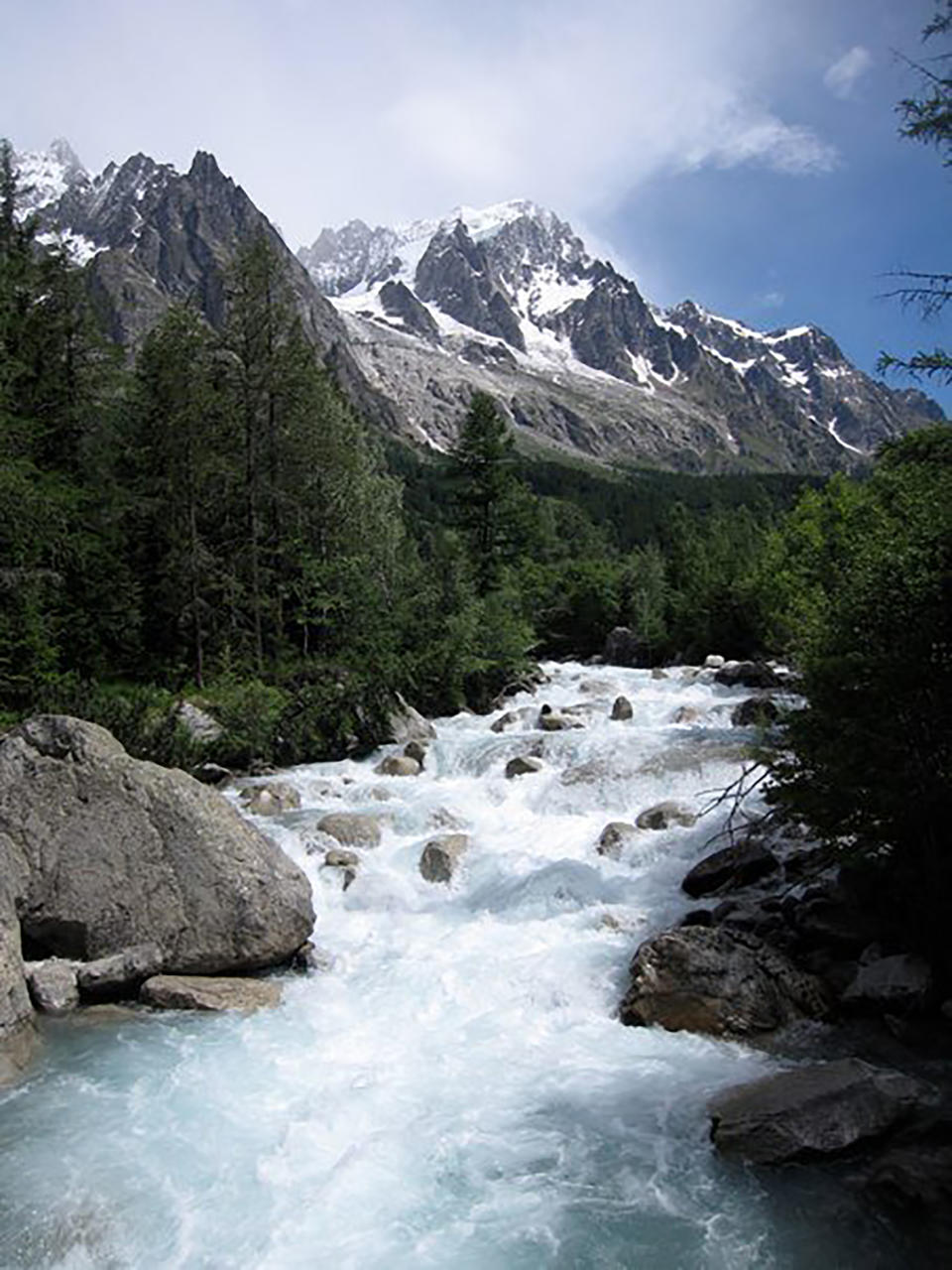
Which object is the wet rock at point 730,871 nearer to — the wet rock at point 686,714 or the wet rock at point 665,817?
the wet rock at point 665,817

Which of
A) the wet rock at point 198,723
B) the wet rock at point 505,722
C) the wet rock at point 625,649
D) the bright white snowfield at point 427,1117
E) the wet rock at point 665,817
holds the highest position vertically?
the wet rock at point 625,649

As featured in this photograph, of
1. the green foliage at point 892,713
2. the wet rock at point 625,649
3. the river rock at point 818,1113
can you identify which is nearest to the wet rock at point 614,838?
the green foliage at point 892,713

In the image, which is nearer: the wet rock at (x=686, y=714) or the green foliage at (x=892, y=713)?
the green foliage at (x=892, y=713)

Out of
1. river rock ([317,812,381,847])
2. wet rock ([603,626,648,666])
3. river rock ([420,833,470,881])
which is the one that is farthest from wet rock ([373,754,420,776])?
wet rock ([603,626,648,666])

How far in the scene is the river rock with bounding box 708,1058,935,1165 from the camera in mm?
7914

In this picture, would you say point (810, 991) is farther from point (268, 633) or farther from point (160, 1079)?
point (268, 633)

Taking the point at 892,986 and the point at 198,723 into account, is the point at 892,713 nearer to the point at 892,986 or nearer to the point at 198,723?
the point at 892,986

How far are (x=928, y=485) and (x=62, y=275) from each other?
26942 mm

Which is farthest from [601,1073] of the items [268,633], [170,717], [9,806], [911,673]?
[268,633]

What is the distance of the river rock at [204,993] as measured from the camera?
1120cm

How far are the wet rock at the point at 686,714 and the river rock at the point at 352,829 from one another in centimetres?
1203

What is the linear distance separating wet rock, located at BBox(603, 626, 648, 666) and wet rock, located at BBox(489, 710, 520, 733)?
933 inches

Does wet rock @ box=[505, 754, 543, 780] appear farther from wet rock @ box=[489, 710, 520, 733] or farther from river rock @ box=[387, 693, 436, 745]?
wet rock @ box=[489, 710, 520, 733]

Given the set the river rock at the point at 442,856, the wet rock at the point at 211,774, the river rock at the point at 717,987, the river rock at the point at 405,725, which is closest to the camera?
the river rock at the point at 717,987
